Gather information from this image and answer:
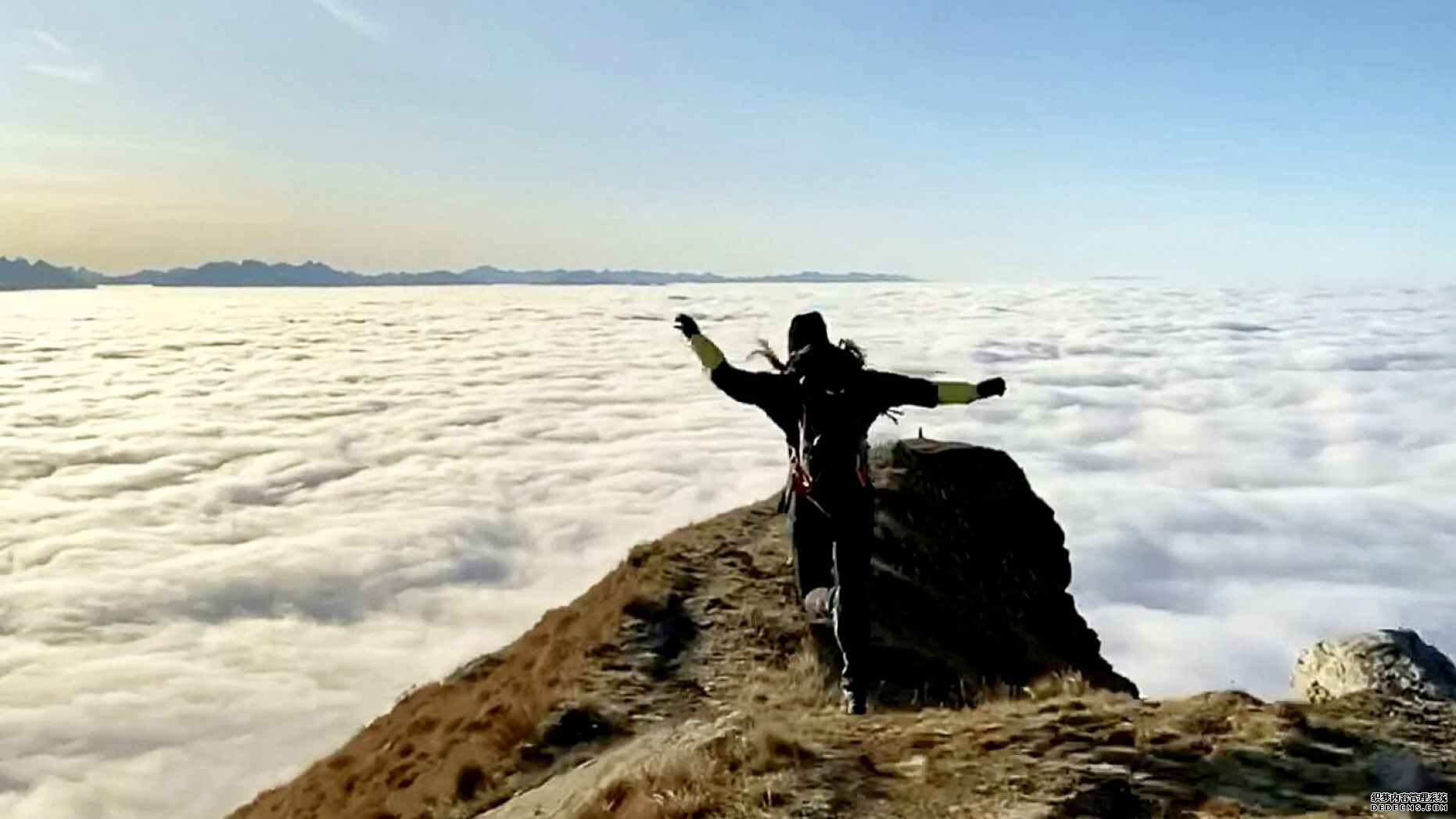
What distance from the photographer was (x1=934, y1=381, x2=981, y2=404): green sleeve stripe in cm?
917

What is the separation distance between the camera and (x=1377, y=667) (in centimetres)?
952

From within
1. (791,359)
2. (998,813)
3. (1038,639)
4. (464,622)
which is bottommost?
(464,622)

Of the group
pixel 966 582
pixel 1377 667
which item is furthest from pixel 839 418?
pixel 966 582

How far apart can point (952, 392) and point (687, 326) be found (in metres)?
2.57

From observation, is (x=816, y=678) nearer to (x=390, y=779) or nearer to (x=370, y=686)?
(x=390, y=779)

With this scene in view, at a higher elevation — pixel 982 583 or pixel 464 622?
pixel 982 583

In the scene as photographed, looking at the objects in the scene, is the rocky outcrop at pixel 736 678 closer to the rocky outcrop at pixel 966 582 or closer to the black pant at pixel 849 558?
the rocky outcrop at pixel 966 582

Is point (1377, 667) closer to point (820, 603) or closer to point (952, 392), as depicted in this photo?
→ point (952, 392)

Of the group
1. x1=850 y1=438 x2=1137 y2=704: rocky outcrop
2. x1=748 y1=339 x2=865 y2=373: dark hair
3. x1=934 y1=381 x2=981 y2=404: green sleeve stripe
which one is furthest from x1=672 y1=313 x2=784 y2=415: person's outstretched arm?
x1=850 y1=438 x2=1137 y2=704: rocky outcrop

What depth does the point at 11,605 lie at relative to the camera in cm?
17038

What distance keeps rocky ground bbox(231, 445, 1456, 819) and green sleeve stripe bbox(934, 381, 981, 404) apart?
104 inches

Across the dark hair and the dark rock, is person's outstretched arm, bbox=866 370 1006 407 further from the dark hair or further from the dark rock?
the dark rock

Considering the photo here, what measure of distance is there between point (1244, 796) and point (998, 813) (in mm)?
1466

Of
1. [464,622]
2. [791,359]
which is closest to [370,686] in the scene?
[464,622]
